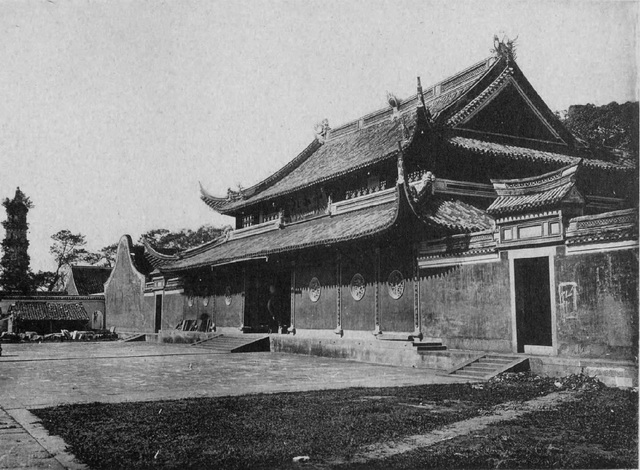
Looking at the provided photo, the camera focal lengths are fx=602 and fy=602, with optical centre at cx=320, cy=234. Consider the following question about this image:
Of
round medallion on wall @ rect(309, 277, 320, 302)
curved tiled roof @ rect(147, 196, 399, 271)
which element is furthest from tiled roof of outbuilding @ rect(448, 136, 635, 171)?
round medallion on wall @ rect(309, 277, 320, 302)

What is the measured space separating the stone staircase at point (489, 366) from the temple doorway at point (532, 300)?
34.4 inches

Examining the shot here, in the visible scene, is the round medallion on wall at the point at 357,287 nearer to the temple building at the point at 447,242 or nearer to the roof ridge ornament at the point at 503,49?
the temple building at the point at 447,242

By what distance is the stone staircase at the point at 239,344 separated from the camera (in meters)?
20.5

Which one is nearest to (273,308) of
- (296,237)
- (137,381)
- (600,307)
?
(296,237)

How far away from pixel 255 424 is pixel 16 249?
38.0 meters

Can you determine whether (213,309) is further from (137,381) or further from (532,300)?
(532,300)

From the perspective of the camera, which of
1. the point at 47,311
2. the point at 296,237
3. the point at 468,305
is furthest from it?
the point at 47,311

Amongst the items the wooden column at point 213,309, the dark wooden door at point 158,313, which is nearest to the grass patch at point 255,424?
the wooden column at point 213,309

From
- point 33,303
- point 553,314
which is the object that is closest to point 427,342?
A: point 553,314

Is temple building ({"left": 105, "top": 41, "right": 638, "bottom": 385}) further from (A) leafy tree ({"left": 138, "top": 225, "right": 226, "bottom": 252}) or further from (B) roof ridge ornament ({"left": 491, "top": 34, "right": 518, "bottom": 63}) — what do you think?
(A) leafy tree ({"left": 138, "top": 225, "right": 226, "bottom": 252})

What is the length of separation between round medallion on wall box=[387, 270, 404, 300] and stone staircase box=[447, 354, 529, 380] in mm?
3659

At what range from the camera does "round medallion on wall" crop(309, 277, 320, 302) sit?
63.3ft

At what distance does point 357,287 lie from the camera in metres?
17.4

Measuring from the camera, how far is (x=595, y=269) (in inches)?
425
